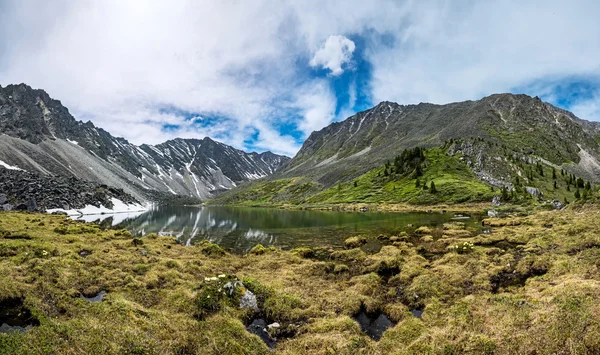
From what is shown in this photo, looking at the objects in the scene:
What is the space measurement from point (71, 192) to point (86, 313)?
13836 cm

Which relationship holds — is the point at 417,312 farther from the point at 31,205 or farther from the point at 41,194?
the point at 41,194

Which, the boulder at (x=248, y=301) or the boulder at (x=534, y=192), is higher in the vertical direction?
the boulder at (x=534, y=192)

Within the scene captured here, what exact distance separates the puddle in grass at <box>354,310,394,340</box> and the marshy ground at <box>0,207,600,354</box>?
143 mm

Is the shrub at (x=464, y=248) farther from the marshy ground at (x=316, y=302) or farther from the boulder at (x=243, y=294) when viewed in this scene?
the boulder at (x=243, y=294)

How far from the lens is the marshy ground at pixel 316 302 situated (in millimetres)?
12758

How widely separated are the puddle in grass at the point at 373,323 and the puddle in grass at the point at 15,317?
17.3 m

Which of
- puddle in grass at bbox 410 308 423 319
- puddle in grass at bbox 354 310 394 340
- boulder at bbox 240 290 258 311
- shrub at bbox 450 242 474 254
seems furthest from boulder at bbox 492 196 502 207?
boulder at bbox 240 290 258 311

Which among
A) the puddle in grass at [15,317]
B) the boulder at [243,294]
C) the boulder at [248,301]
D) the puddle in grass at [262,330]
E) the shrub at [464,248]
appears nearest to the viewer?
the puddle in grass at [15,317]

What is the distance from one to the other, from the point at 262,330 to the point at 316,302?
4.58m

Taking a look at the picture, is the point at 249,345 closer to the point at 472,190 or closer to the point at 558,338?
the point at 558,338

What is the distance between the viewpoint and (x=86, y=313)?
16125 millimetres

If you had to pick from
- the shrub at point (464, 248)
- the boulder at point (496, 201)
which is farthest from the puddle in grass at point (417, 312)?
the boulder at point (496, 201)

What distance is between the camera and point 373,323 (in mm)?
17391

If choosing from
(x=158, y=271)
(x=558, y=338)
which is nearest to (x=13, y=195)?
(x=158, y=271)
